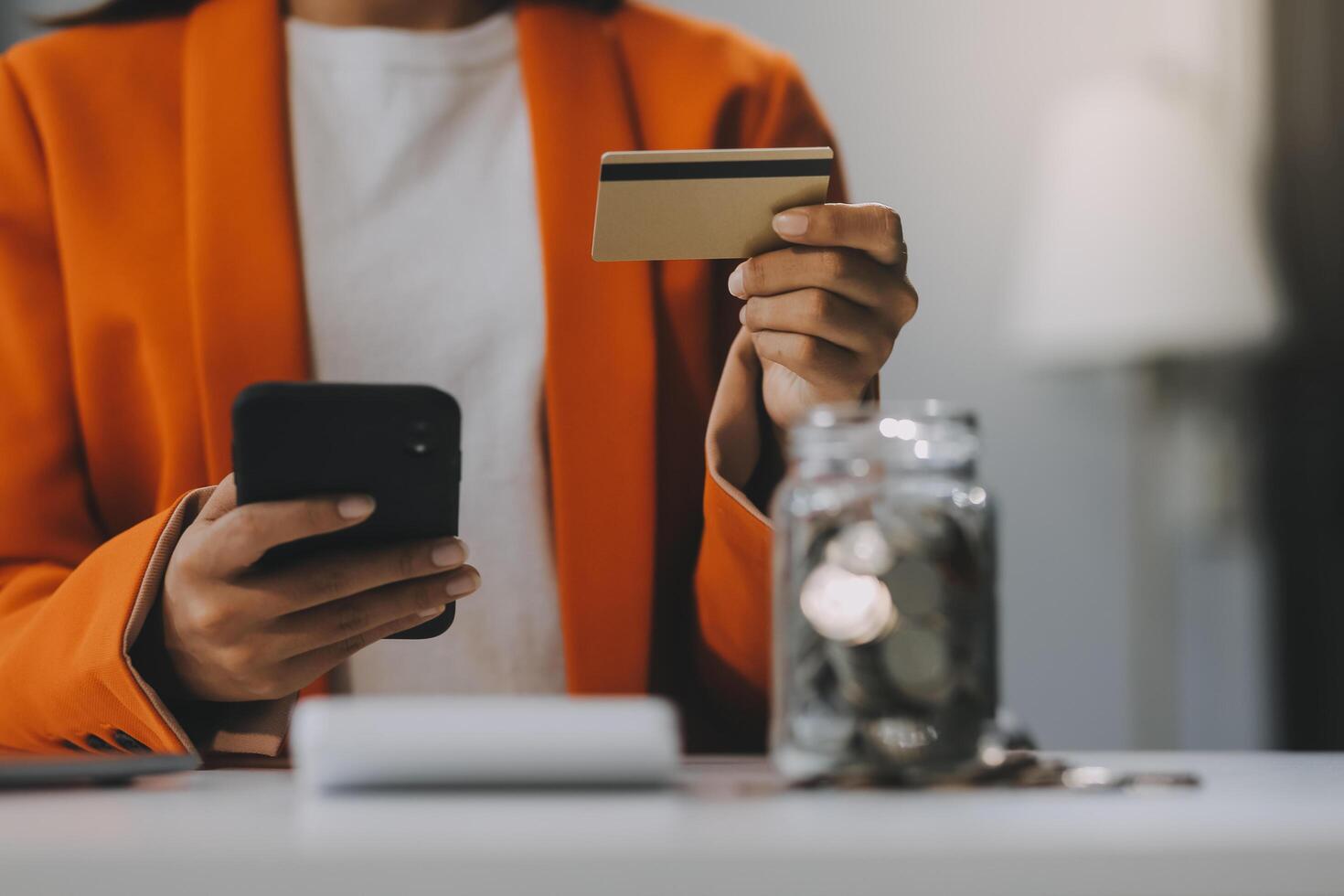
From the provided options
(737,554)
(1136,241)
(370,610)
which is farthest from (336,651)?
(1136,241)

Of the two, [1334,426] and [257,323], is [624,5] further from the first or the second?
[1334,426]

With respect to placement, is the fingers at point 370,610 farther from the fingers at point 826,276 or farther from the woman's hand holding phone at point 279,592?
the fingers at point 826,276

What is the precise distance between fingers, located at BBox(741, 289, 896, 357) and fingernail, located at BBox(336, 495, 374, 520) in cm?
26

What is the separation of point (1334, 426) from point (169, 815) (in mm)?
2130

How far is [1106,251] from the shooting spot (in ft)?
6.51

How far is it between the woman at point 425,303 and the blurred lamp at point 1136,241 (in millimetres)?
953

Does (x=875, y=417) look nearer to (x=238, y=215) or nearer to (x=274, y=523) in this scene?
(x=274, y=523)

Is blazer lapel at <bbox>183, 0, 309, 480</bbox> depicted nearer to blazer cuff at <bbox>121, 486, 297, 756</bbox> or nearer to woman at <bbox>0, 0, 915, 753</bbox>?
woman at <bbox>0, 0, 915, 753</bbox>

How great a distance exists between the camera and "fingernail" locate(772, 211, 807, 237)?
669mm

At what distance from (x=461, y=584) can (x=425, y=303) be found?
415 millimetres

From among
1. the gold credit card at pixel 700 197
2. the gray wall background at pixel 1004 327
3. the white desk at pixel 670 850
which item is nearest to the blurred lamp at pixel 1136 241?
the gray wall background at pixel 1004 327

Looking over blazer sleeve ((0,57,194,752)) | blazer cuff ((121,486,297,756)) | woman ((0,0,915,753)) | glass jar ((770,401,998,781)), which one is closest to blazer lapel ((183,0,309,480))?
woman ((0,0,915,753))

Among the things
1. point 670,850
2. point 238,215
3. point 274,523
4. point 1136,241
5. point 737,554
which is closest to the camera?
point 670,850

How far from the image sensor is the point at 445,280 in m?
1.07
